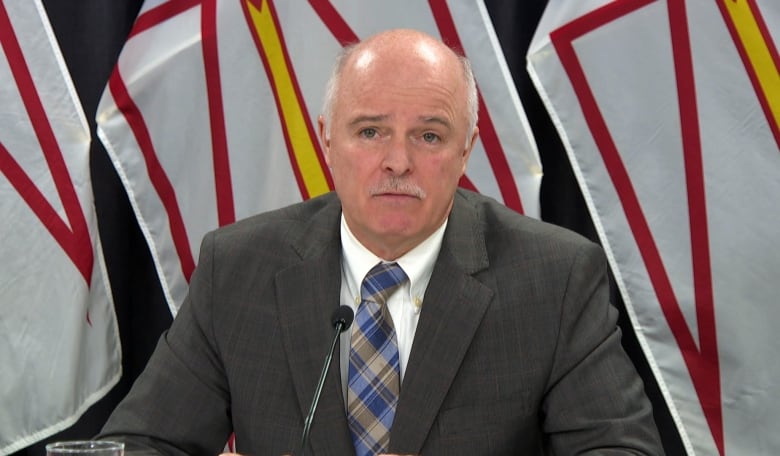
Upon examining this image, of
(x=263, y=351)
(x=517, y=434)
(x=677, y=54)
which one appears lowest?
(x=517, y=434)

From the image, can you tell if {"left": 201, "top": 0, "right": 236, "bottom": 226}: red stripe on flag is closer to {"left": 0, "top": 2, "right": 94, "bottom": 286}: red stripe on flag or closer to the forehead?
{"left": 0, "top": 2, "right": 94, "bottom": 286}: red stripe on flag

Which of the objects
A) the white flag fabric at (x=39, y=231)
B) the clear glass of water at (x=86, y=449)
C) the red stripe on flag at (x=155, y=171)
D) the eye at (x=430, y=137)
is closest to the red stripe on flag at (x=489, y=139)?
the eye at (x=430, y=137)

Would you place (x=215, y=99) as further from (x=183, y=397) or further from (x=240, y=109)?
(x=183, y=397)

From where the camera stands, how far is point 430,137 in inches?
95.6

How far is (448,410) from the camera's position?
2.34 m

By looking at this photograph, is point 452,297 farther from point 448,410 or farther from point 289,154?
point 289,154

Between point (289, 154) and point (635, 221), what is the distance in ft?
3.10

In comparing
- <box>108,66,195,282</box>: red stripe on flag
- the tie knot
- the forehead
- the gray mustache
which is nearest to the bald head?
the forehead

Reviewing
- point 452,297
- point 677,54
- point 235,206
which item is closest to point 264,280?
point 452,297

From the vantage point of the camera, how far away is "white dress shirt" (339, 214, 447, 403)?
2412 mm

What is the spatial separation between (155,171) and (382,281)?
0.96 meters

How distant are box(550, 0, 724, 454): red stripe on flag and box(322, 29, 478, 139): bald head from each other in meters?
0.55

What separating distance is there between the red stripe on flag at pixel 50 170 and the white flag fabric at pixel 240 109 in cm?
14

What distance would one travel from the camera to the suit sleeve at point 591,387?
2.28 metres
